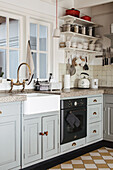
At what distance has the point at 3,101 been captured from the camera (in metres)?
2.71

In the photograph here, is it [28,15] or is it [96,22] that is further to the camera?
[96,22]

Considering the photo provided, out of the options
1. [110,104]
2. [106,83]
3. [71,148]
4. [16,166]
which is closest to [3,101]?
[16,166]

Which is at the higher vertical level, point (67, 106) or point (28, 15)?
point (28, 15)

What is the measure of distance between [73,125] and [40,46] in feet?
4.75

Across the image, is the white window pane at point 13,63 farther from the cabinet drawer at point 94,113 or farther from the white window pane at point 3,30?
the cabinet drawer at point 94,113

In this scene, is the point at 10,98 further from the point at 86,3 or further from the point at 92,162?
the point at 86,3

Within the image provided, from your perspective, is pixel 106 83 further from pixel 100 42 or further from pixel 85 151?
pixel 85 151

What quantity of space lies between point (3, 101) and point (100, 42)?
301 centimetres

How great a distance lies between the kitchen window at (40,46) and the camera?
13.6 feet

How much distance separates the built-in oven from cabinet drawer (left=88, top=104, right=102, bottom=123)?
14cm

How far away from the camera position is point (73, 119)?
12.0 feet

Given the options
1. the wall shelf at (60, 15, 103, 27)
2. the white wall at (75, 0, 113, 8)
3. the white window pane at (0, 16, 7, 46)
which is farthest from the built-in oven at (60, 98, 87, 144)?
the white wall at (75, 0, 113, 8)

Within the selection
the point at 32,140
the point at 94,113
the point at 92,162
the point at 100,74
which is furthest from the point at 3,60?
the point at 100,74

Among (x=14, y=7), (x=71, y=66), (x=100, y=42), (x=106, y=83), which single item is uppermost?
(x=14, y=7)
